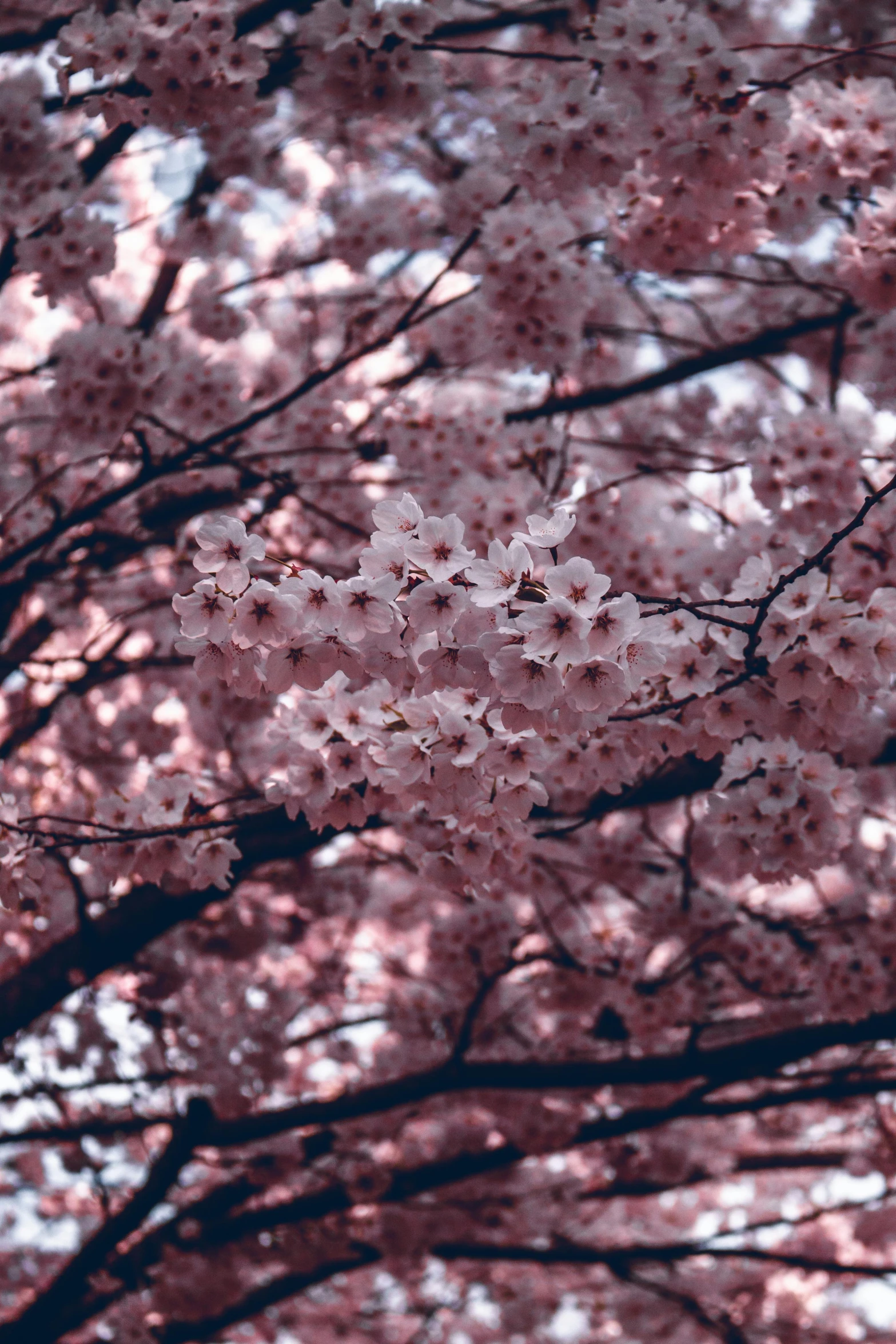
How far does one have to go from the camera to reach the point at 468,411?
16.9 ft

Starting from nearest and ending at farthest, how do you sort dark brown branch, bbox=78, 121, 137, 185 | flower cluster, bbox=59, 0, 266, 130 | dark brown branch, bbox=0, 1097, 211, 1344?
flower cluster, bbox=59, 0, 266, 130
dark brown branch, bbox=78, 121, 137, 185
dark brown branch, bbox=0, 1097, 211, 1344

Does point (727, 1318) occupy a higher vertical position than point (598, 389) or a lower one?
lower

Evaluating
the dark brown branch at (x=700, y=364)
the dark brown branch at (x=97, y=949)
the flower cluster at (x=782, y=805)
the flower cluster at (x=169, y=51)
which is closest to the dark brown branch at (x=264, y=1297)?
the dark brown branch at (x=97, y=949)

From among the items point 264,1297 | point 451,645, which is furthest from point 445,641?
point 264,1297

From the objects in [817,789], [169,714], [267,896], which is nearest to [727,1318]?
[267,896]

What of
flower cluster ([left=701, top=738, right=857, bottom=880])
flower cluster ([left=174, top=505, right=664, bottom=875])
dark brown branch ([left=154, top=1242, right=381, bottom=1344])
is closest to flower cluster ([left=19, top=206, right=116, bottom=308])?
flower cluster ([left=174, top=505, right=664, bottom=875])

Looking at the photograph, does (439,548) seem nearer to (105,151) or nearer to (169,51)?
(169,51)

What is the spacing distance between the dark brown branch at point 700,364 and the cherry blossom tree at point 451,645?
42mm

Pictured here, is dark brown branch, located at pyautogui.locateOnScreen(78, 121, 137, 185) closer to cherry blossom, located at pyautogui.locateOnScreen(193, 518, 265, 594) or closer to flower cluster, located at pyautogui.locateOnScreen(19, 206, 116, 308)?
flower cluster, located at pyautogui.locateOnScreen(19, 206, 116, 308)

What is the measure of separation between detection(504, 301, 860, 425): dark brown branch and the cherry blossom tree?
0.14ft

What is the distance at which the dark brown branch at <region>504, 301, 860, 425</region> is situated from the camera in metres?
5.02

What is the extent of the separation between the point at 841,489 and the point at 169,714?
4.74m

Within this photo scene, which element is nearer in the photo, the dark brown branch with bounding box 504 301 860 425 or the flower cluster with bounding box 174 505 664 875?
the flower cluster with bounding box 174 505 664 875

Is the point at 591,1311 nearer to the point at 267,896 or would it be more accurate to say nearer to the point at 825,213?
the point at 267,896
